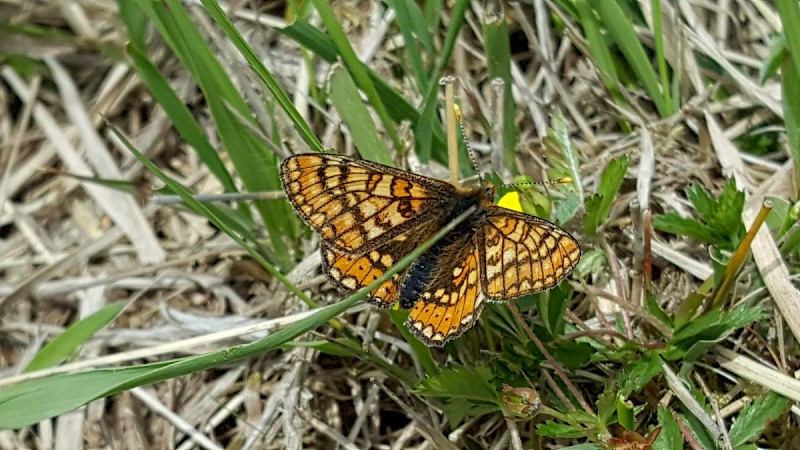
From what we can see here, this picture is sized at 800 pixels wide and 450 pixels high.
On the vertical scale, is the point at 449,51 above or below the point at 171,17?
below

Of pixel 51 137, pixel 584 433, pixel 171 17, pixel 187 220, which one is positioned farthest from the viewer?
pixel 51 137

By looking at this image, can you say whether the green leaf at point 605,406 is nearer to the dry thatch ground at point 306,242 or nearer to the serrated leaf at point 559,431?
the serrated leaf at point 559,431

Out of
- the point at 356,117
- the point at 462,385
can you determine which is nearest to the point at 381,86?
the point at 356,117

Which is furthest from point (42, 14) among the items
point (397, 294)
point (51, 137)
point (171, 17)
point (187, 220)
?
point (397, 294)

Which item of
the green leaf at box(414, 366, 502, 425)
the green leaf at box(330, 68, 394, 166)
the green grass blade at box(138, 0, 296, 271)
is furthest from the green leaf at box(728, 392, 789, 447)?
the green grass blade at box(138, 0, 296, 271)

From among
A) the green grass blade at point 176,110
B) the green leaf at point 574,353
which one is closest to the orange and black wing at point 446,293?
the green leaf at point 574,353

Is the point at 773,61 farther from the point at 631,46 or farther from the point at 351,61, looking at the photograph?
the point at 351,61

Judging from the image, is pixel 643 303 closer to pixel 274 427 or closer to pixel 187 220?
pixel 274 427
